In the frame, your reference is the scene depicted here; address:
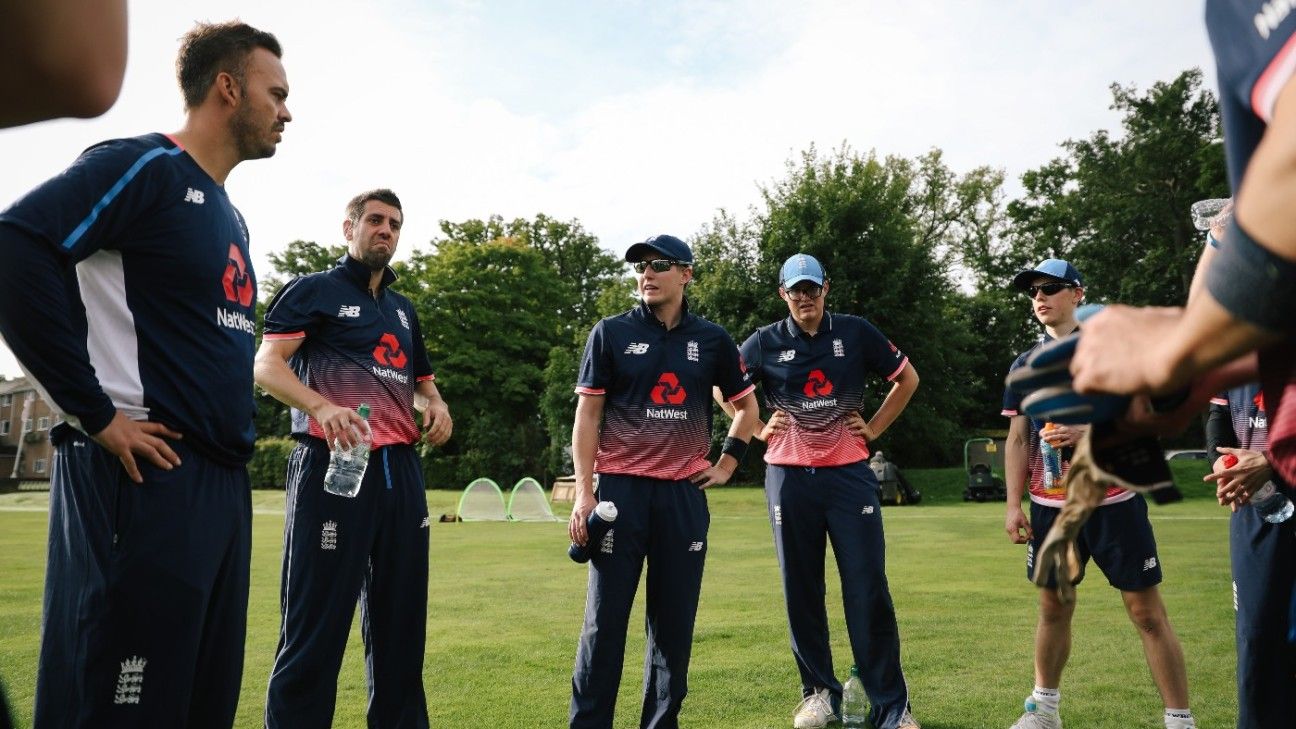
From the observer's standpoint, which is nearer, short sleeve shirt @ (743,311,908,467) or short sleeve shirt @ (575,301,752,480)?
short sleeve shirt @ (575,301,752,480)

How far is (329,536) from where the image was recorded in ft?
16.2

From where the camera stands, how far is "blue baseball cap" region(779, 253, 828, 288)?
7219 millimetres

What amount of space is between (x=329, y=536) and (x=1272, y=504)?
4722mm

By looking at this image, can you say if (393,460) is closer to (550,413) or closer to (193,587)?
(193,587)

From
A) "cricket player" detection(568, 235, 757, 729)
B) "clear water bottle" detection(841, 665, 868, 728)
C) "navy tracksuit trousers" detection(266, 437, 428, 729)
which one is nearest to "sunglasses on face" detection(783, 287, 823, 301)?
"cricket player" detection(568, 235, 757, 729)

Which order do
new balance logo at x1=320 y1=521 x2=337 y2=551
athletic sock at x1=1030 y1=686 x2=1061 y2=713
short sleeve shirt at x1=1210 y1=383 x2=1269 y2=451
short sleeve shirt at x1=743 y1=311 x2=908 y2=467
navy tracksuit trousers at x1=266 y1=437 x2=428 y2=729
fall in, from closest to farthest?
short sleeve shirt at x1=1210 y1=383 x2=1269 y2=451
navy tracksuit trousers at x1=266 y1=437 x2=428 y2=729
new balance logo at x1=320 y1=521 x2=337 y2=551
athletic sock at x1=1030 y1=686 x2=1061 y2=713
short sleeve shirt at x1=743 y1=311 x2=908 y2=467

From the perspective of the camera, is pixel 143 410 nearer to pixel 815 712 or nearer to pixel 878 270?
pixel 815 712

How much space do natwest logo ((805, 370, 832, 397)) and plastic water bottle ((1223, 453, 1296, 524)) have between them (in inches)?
117

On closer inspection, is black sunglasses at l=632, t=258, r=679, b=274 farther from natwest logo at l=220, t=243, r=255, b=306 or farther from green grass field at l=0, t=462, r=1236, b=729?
green grass field at l=0, t=462, r=1236, b=729

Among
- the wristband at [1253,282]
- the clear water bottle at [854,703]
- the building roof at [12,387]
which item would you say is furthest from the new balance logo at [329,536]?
the building roof at [12,387]

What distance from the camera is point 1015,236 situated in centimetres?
5741

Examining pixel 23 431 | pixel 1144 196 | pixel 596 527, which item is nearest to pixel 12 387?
pixel 23 431

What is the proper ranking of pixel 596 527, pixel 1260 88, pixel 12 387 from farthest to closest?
pixel 12 387
pixel 596 527
pixel 1260 88

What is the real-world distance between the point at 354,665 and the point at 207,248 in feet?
17.5
